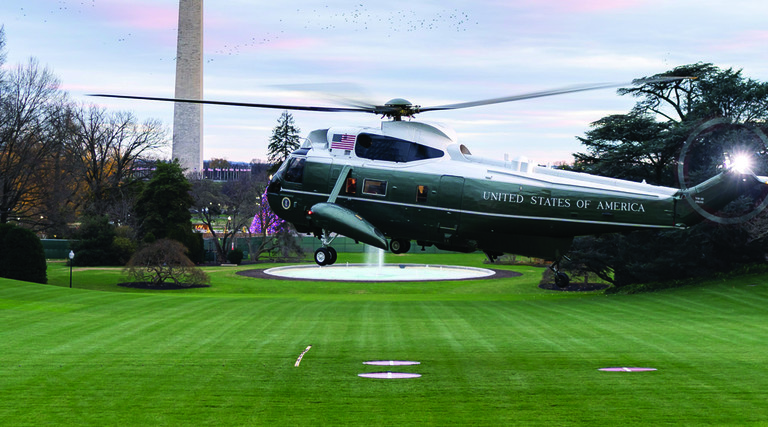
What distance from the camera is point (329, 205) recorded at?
18641mm

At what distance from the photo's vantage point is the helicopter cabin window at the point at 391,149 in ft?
61.9

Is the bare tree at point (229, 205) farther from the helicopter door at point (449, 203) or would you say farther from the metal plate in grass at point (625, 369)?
the helicopter door at point (449, 203)

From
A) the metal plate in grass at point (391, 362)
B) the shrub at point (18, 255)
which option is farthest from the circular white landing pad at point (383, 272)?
the metal plate in grass at point (391, 362)

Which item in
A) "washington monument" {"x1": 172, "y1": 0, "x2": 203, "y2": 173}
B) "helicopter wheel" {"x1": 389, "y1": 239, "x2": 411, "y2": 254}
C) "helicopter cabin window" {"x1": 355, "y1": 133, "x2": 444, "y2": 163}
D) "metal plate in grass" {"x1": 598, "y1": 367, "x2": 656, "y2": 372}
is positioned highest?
"washington monument" {"x1": 172, "y1": 0, "x2": 203, "y2": 173}

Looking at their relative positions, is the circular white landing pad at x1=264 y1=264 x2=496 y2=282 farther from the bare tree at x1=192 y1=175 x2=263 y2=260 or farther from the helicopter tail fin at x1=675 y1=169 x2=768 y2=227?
the helicopter tail fin at x1=675 y1=169 x2=768 y2=227

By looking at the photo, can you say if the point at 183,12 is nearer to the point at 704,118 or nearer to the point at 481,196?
the point at 704,118

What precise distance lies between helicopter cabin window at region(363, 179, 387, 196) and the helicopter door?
52.2 inches

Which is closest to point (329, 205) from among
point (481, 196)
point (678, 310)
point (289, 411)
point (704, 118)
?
point (481, 196)

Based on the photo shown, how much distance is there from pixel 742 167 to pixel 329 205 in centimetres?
Result: 857

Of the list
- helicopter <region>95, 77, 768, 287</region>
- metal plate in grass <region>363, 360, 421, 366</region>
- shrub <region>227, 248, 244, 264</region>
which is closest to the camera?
helicopter <region>95, 77, 768, 287</region>

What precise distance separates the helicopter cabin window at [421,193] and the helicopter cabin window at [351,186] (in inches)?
59.3

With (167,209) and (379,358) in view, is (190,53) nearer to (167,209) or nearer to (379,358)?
(167,209)

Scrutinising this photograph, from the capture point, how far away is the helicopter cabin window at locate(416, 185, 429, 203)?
18.4 metres

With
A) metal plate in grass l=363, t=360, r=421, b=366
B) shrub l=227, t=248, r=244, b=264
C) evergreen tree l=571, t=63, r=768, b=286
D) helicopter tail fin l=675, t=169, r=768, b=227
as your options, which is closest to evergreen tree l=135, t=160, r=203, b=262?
shrub l=227, t=248, r=244, b=264
